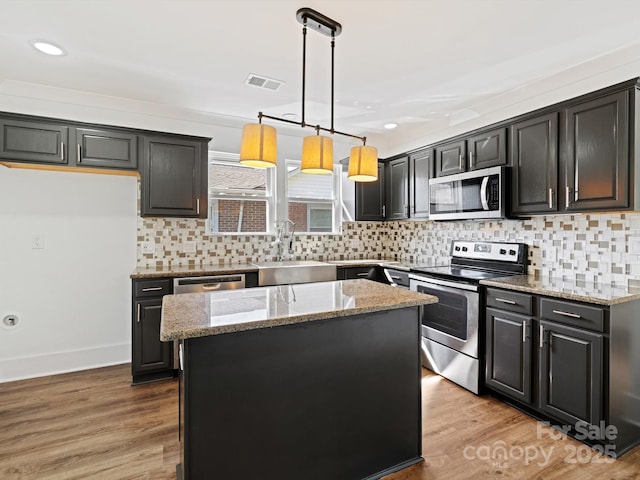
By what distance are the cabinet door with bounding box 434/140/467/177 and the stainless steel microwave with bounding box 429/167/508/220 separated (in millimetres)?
124

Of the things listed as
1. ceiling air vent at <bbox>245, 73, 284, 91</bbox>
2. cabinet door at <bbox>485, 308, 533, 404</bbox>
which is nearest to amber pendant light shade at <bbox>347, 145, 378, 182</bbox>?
ceiling air vent at <bbox>245, 73, 284, 91</bbox>

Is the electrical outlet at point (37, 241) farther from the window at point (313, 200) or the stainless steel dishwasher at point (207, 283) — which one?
the window at point (313, 200)

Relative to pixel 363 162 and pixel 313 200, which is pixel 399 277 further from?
pixel 363 162

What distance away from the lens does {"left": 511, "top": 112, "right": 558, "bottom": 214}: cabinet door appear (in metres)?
2.62

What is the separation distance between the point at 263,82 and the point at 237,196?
4.75 feet

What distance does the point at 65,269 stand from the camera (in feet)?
11.1

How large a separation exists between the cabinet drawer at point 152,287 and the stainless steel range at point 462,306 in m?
2.31

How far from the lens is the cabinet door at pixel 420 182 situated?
3.84m

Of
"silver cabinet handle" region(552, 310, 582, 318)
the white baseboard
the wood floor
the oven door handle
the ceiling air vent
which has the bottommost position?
the wood floor

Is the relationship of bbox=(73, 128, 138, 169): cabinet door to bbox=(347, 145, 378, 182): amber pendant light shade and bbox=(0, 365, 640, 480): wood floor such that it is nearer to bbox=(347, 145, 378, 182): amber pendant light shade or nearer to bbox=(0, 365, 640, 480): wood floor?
bbox=(0, 365, 640, 480): wood floor

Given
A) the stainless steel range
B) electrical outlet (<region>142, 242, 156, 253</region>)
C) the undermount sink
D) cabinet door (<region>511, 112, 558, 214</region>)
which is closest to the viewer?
cabinet door (<region>511, 112, 558, 214</region>)

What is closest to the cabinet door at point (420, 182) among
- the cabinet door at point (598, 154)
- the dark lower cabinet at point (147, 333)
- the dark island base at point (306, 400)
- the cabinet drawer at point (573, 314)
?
the cabinet door at point (598, 154)

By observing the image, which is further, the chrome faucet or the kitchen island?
the chrome faucet

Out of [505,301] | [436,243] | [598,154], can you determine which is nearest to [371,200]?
[436,243]
